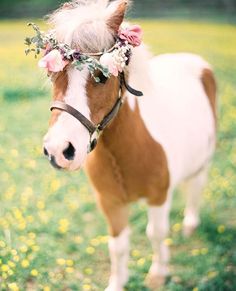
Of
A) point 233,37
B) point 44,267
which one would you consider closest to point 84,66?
point 44,267

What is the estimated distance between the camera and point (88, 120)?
2664 millimetres

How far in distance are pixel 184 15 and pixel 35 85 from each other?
19.0 metres

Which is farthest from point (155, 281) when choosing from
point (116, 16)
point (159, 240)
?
point (116, 16)

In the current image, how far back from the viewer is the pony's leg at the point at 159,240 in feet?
12.5

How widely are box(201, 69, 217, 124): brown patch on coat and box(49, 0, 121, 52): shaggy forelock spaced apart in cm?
227

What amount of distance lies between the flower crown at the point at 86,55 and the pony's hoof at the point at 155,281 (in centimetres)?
193

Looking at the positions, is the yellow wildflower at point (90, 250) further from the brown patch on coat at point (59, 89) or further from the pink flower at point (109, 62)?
the pink flower at point (109, 62)

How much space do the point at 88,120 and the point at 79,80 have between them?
23 cm

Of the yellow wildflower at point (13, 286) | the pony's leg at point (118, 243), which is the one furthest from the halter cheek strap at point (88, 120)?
the yellow wildflower at point (13, 286)

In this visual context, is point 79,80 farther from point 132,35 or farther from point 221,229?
point 221,229

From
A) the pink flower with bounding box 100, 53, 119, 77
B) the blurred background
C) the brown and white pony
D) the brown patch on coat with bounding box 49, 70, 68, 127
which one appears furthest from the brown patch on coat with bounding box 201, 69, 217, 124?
the blurred background

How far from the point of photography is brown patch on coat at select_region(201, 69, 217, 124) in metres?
4.91

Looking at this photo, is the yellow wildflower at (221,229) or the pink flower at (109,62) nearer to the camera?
the pink flower at (109,62)

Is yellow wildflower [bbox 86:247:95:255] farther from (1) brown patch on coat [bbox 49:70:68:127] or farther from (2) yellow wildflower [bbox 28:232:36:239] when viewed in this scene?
(1) brown patch on coat [bbox 49:70:68:127]
